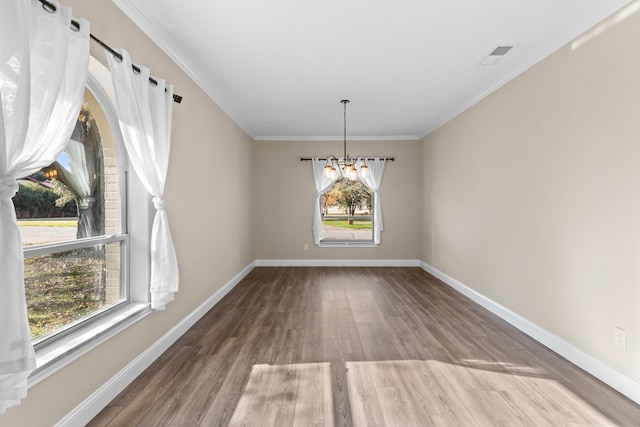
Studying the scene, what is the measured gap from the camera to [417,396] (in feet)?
7.13

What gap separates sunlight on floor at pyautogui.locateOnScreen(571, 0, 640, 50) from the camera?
2.20 meters

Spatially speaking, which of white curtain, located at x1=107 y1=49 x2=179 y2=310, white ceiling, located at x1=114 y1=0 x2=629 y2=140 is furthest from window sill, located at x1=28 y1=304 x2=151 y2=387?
white ceiling, located at x1=114 y1=0 x2=629 y2=140

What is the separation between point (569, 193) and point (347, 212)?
4592mm

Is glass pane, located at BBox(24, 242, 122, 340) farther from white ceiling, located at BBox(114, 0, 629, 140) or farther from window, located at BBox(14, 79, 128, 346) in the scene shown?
white ceiling, located at BBox(114, 0, 629, 140)

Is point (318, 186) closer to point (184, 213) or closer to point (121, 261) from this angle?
point (184, 213)

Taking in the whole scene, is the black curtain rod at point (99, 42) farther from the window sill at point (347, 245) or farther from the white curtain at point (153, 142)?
the window sill at point (347, 245)

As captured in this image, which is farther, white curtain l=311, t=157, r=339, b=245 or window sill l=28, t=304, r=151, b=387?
white curtain l=311, t=157, r=339, b=245

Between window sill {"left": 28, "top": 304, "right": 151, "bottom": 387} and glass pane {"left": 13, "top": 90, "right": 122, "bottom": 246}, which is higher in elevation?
glass pane {"left": 13, "top": 90, "right": 122, "bottom": 246}

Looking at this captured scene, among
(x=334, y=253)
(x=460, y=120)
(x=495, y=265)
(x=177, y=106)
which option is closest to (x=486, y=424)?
(x=495, y=265)

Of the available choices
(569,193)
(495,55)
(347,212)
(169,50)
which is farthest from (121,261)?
(347,212)

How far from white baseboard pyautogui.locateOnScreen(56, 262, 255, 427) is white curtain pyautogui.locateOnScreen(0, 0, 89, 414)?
1.99 feet

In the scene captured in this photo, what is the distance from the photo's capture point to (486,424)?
6.21ft

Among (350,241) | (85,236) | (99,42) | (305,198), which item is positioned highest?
(99,42)

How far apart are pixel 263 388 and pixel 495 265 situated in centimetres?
305
